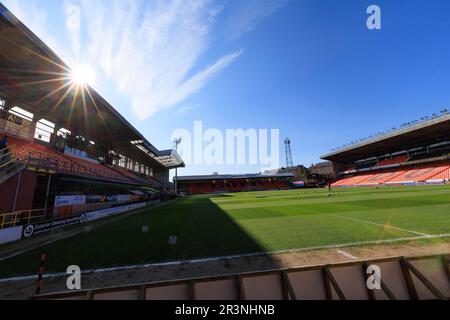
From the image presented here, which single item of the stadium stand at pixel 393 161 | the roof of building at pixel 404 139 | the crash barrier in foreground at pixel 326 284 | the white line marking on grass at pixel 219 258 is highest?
the roof of building at pixel 404 139

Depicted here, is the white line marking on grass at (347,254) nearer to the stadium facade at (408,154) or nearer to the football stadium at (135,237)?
the football stadium at (135,237)

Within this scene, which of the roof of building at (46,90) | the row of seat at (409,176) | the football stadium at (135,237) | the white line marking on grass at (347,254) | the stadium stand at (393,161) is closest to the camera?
the football stadium at (135,237)

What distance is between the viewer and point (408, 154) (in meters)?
58.5

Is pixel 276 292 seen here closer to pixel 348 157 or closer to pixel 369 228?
pixel 369 228

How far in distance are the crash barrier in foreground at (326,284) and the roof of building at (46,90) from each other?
52.9 feet

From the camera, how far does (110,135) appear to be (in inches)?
1236

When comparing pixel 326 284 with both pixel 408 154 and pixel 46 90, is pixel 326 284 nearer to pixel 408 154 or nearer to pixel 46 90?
pixel 46 90

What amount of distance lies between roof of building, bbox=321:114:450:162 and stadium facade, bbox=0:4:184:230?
57698mm

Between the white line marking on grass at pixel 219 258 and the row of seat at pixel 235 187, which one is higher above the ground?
the row of seat at pixel 235 187

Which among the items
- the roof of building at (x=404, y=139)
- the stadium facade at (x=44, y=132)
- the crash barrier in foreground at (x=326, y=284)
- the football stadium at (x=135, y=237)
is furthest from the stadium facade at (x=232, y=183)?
the crash barrier in foreground at (x=326, y=284)

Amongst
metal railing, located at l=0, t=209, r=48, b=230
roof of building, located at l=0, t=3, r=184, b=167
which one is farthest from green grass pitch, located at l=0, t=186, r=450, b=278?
roof of building, located at l=0, t=3, r=184, b=167

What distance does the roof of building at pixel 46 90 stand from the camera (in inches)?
520

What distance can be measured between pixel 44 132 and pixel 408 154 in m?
78.1
